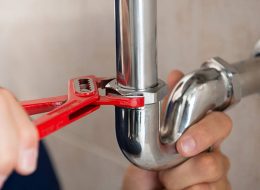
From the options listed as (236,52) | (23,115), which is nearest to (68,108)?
(23,115)

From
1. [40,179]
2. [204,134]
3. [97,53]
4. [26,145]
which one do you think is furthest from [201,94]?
[40,179]

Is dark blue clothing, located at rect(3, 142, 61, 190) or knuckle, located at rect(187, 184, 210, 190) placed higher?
knuckle, located at rect(187, 184, 210, 190)

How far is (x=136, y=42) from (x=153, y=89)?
1.3 inches

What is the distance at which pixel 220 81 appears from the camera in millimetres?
340

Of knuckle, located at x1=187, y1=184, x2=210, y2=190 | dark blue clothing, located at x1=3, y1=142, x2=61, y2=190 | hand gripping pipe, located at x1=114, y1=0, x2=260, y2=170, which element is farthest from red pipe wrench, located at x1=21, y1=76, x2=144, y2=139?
dark blue clothing, located at x1=3, y1=142, x2=61, y2=190

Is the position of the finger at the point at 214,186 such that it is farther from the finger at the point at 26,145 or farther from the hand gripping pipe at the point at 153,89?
the finger at the point at 26,145

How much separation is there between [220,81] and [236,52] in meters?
0.09

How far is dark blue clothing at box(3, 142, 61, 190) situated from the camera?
0.62 meters

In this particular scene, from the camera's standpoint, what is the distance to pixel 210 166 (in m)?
0.36

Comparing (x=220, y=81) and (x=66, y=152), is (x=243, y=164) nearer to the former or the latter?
(x=220, y=81)

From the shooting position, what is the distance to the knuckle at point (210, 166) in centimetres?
36

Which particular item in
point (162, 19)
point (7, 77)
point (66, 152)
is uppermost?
point (162, 19)

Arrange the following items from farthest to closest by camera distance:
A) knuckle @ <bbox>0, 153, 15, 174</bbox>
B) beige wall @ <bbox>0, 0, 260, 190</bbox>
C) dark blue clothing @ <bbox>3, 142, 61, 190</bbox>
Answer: dark blue clothing @ <bbox>3, 142, 61, 190</bbox>
beige wall @ <bbox>0, 0, 260, 190</bbox>
knuckle @ <bbox>0, 153, 15, 174</bbox>

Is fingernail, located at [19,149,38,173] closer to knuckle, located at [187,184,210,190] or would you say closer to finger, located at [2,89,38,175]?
finger, located at [2,89,38,175]
